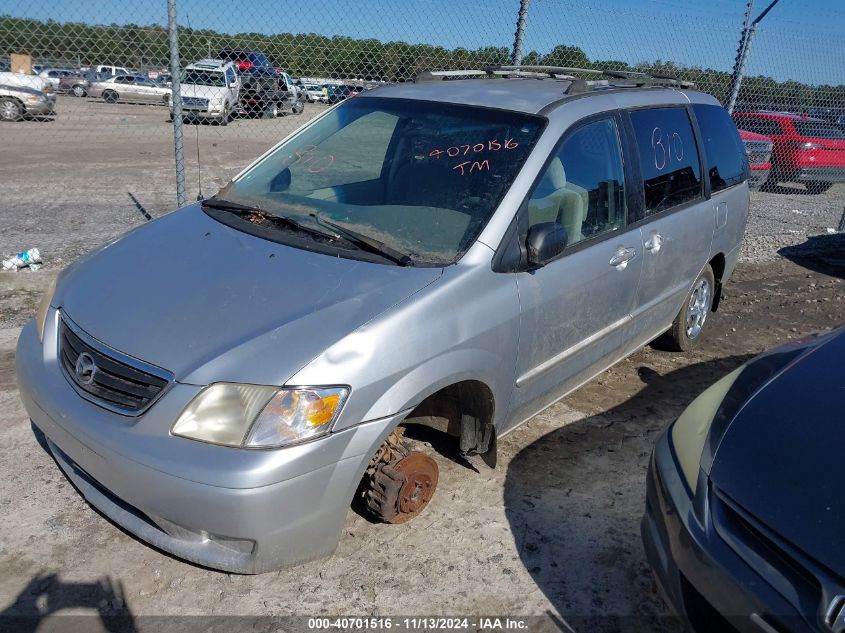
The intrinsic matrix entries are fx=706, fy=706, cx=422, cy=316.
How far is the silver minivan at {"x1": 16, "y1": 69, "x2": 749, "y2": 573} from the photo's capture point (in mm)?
2383

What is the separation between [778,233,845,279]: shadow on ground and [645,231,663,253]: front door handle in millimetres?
5145

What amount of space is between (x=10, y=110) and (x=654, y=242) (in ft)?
55.7

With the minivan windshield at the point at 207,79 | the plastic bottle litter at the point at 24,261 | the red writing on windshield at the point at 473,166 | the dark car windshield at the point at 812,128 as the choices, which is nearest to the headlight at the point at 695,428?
the red writing on windshield at the point at 473,166

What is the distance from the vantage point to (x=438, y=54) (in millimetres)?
7430

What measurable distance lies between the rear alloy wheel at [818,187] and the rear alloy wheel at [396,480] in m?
12.8

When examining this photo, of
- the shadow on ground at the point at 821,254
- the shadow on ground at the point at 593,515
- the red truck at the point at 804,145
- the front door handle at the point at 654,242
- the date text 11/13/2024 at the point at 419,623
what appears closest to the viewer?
the date text 11/13/2024 at the point at 419,623

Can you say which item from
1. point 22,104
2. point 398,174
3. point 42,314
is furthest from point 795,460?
point 22,104

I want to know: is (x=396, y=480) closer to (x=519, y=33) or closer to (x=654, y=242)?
(x=654, y=242)

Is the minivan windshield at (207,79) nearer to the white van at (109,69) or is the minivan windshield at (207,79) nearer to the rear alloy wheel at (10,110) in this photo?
the white van at (109,69)

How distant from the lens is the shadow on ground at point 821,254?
27.3ft

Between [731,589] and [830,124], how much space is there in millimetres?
12995

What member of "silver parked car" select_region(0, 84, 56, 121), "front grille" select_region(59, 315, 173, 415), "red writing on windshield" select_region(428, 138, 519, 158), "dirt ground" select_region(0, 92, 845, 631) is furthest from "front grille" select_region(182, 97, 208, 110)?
"front grille" select_region(59, 315, 173, 415)

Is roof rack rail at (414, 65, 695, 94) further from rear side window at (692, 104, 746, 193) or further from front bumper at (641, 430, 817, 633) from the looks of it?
front bumper at (641, 430, 817, 633)

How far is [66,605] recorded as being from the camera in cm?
259
